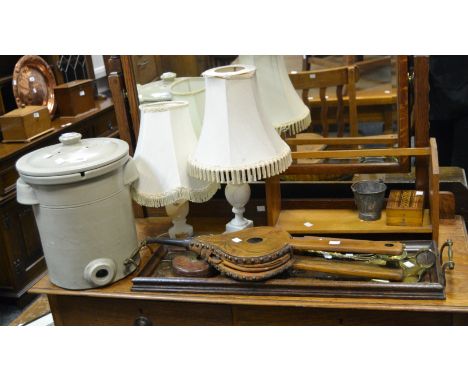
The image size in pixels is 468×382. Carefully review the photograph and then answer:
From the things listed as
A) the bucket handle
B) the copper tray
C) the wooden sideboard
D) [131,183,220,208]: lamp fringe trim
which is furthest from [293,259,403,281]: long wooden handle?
the copper tray

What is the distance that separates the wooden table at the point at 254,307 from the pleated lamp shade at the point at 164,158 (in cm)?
17

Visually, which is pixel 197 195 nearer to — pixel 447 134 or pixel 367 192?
pixel 367 192

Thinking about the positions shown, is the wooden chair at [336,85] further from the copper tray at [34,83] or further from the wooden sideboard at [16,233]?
the copper tray at [34,83]

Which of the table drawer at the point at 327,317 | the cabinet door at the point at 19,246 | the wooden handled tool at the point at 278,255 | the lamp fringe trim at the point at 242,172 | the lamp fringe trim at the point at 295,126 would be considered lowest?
the cabinet door at the point at 19,246

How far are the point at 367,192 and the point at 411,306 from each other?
362 millimetres

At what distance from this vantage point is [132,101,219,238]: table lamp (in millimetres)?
1289

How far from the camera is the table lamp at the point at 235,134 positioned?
1197 mm

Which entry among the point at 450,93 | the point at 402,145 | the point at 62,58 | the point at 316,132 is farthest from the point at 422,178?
the point at 62,58

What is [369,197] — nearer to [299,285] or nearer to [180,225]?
[299,285]

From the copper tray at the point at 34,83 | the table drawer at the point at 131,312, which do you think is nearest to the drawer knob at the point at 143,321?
the table drawer at the point at 131,312

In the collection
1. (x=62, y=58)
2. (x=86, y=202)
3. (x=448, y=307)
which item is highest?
(x=62, y=58)

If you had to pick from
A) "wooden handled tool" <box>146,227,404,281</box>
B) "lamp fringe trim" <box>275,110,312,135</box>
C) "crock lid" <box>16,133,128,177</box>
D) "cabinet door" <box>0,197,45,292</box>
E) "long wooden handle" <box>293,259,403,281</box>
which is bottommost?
"cabinet door" <box>0,197,45,292</box>

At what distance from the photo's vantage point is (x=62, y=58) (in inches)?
107

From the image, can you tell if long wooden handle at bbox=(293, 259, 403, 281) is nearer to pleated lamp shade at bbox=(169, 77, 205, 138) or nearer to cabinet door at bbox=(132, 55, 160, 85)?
pleated lamp shade at bbox=(169, 77, 205, 138)
